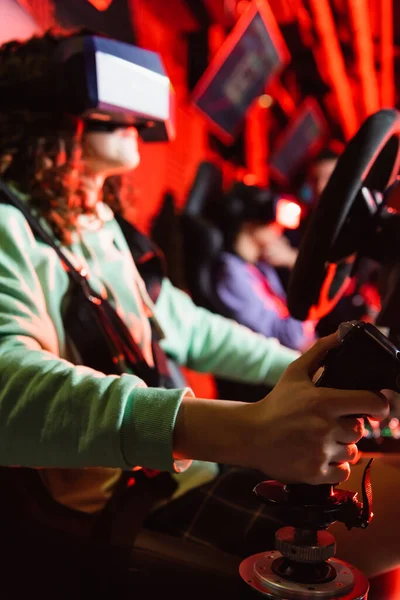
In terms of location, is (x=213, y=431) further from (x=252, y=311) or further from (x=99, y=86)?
(x=252, y=311)

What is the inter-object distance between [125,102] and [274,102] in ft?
16.3

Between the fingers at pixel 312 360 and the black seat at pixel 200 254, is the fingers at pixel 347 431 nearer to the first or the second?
the fingers at pixel 312 360

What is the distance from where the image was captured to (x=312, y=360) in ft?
2.26

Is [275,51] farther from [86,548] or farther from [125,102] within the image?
[86,548]

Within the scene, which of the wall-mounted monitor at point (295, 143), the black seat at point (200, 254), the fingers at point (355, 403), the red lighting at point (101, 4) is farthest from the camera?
the wall-mounted monitor at point (295, 143)

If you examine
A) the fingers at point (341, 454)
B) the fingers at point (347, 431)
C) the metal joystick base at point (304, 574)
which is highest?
the fingers at point (347, 431)

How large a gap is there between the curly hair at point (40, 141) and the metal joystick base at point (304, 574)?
0.69 m

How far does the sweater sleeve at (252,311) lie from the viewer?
271cm

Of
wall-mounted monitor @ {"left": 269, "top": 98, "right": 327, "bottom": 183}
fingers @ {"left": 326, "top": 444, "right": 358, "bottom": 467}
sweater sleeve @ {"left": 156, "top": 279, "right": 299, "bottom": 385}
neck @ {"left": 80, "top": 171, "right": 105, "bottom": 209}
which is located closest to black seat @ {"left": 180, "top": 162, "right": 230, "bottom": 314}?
sweater sleeve @ {"left": 156, "top": 279, "right": 299, "bottom": 385}

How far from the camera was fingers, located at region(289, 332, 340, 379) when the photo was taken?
68 cm

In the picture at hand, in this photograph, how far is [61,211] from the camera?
116cm

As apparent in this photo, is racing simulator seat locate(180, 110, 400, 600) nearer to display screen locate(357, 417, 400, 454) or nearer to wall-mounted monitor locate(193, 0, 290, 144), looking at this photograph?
display screen locate(357, 417, 400, 454)

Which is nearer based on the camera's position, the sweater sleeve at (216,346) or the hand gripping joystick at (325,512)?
the hand gripping joystick at (325,512)

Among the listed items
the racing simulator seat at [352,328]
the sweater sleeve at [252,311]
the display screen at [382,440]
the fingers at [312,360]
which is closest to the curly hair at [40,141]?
the racing simulator seat at [352,328]
